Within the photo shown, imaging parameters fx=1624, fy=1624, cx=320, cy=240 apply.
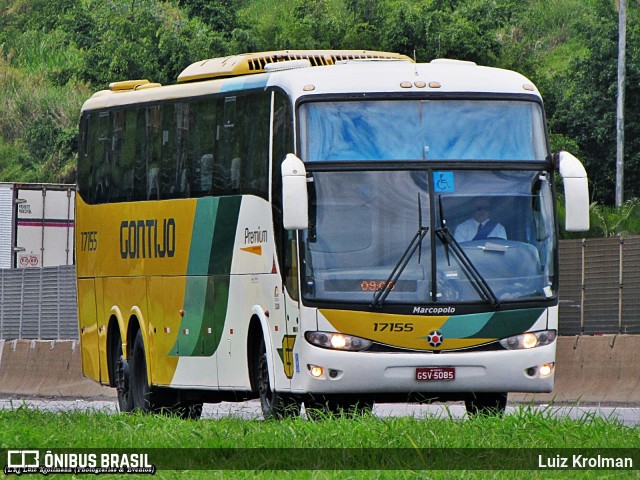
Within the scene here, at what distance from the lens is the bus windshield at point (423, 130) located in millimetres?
15641

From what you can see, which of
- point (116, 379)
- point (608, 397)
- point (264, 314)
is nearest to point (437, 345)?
point (264, 314)

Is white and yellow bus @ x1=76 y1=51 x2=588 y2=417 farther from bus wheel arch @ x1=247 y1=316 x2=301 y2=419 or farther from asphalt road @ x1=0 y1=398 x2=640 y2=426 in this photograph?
asphalt road @ x1=0 y1=398 x2=640 y2=426

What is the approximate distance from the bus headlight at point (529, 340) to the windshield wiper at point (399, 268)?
3.91 ft

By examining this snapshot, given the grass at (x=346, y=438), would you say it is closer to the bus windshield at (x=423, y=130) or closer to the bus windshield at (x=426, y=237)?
the bus windshield at (x=426, y=237)

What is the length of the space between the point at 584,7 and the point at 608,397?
2454 inches

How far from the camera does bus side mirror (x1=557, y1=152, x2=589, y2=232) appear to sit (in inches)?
604

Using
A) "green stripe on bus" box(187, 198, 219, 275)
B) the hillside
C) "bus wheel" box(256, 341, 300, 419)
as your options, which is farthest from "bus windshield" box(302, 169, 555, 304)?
the hillside

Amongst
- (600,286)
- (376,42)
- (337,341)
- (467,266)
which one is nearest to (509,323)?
(467,266)

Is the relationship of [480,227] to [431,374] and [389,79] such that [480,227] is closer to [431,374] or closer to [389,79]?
[431,374]

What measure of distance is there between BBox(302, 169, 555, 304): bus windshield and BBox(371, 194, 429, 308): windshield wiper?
2cm

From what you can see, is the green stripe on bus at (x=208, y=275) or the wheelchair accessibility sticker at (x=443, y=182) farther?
the green stripe on bus at (x=208, y=275)

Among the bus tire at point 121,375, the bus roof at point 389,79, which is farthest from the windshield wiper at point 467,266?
the bus tire at point 121,375

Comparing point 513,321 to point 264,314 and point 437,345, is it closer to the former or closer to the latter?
point 437,345

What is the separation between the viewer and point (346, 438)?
11.6 meters
